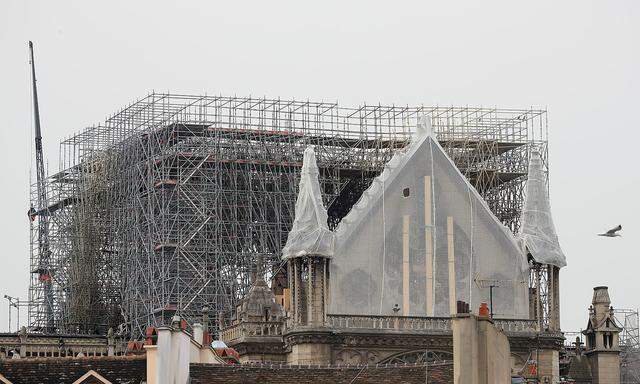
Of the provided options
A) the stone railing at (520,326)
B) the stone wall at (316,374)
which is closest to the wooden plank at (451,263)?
the stone railing at (520,326)

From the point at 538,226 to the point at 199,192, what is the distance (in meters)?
23.6

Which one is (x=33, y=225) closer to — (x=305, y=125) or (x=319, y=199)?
(x=305, y=125)

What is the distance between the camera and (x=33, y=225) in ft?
484

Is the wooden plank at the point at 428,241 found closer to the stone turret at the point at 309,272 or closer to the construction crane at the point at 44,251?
the stone turret at the point at 309,272

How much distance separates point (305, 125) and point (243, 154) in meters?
6.44

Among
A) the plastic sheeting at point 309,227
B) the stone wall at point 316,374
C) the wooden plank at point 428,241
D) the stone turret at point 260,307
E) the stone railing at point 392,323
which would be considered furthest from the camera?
the stone turret at point 260,307

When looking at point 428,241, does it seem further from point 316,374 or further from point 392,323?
point 316,374

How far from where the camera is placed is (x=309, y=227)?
111 m

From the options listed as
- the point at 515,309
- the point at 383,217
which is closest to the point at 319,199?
the point at 383,217

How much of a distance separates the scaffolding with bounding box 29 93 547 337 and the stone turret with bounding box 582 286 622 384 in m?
7.48

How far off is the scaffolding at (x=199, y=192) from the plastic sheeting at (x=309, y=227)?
14713 millimetres

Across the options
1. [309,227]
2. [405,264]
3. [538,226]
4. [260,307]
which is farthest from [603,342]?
[309,227]

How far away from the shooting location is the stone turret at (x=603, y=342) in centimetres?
13600

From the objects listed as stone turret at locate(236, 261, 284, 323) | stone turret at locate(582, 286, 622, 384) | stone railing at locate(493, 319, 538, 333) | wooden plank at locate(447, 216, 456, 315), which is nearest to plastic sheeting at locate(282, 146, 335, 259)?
stone turret at locate(236, 261, 284, 323)
